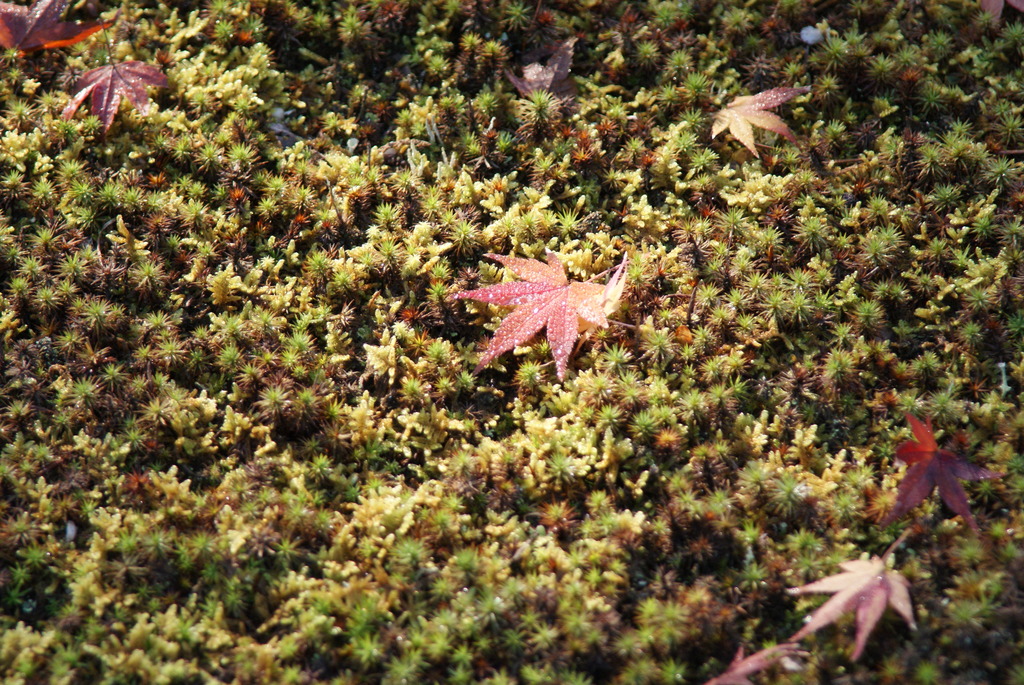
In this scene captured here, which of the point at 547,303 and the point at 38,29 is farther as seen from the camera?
the point at 38,29

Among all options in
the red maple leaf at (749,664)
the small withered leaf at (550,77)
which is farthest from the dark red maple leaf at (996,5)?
the red maple leaf at (749,664)

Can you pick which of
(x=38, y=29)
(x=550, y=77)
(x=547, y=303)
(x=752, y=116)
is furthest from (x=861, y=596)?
(x=38, y=29)

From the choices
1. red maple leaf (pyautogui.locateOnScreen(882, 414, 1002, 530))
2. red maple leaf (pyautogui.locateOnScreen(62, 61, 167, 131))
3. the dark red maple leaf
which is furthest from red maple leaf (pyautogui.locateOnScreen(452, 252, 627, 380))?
the dark red maple leaf

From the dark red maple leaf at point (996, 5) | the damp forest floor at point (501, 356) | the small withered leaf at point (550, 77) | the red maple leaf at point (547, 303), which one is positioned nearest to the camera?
the damp forest floor at point (501, 356)

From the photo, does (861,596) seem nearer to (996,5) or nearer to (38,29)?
(996,5)

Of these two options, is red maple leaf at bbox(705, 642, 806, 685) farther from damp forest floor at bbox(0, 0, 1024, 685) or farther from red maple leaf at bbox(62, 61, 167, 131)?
red maple leaf at bbox(62, 61, 167, 131)

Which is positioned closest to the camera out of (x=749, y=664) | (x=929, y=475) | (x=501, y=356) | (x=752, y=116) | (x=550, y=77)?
(x=749, y=664)

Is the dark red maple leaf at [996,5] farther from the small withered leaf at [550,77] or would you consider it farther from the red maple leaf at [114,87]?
the red maple leaf at [114,87]
